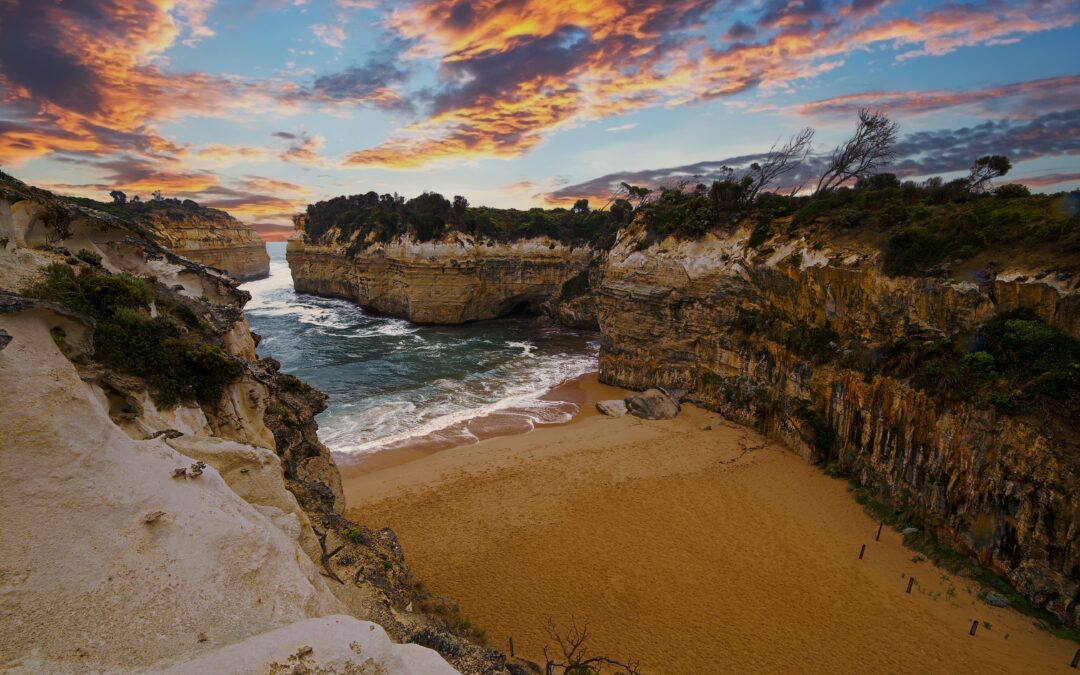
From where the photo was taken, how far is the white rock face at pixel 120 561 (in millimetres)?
3250

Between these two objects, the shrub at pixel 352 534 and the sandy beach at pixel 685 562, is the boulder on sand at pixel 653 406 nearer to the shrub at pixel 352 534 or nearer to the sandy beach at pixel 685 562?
the sandy beach at pixel 685 562

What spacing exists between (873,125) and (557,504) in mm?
24585

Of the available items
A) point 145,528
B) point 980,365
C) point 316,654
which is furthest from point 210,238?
point 980,365

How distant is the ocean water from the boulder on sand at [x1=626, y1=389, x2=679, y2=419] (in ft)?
10.5

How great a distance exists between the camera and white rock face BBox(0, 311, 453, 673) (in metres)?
3.25

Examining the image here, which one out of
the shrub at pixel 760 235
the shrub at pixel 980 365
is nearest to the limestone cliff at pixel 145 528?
the shrub at pixel 980 365

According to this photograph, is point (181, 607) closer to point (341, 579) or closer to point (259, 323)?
point (341, 579)

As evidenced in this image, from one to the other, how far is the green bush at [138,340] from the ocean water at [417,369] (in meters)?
12.2

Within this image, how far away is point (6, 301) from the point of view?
15.2 feet

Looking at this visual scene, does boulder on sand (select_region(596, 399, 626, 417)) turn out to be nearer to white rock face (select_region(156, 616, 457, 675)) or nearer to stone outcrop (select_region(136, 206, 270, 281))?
white rock face (select_region(156, 616, 457, 675))

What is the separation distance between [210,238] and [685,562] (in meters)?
73.6

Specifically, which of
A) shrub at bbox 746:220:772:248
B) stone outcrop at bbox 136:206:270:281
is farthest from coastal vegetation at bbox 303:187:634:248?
shrub at bbox 746:220:772:248

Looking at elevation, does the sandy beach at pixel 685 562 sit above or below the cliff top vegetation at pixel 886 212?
below

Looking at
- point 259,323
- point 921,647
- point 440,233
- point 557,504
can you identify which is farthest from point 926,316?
point 259,323
